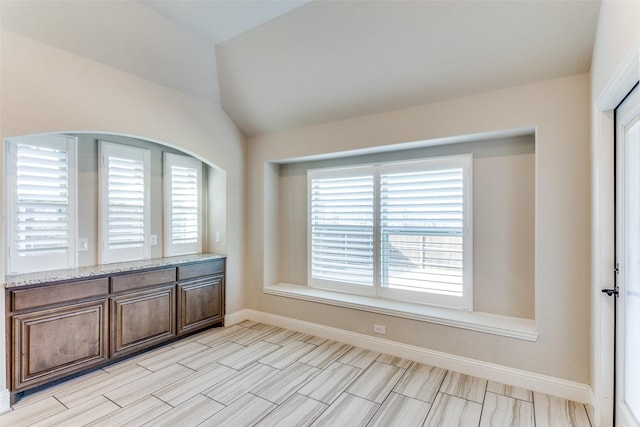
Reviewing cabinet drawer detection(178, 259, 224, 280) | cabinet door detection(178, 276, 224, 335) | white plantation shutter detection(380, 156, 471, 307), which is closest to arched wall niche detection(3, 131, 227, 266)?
cabinet drawer detection(178, 259, 224, 280)

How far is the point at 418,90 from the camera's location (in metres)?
2.95

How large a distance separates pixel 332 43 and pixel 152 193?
266 centimetres

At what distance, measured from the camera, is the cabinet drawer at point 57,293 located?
2.42m

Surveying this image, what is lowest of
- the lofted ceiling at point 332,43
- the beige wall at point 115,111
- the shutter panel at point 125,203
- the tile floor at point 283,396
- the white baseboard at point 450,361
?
the tile floor at point 283,396

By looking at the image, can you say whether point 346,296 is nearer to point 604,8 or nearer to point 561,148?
point 561,148

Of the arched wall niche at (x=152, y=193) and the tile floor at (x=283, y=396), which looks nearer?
the tile floor at (x=283, y=396)

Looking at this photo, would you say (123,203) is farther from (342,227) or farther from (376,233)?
(376,233)

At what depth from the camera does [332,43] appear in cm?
282

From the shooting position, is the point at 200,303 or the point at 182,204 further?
the point at 182,204

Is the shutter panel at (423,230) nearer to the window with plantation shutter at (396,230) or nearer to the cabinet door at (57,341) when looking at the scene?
the window with plantation shutter at (396,230)

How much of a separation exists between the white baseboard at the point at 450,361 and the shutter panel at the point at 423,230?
0.63 metres

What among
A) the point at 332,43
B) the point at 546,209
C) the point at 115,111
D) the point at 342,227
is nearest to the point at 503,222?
the point at 546,209

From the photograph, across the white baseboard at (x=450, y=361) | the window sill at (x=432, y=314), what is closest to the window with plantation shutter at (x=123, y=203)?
the white baseboard at (x=450, y=361)

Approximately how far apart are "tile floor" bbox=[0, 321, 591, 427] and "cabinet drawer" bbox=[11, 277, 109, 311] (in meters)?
0.73
